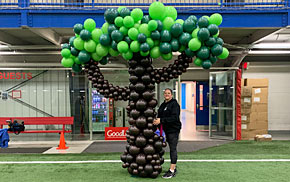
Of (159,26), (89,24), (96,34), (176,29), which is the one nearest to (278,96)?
(176,29)

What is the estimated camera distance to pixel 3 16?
19.4 ft

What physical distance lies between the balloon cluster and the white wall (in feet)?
21.6

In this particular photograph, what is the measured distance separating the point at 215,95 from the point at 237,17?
374cm

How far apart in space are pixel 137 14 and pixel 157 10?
1.13 feet

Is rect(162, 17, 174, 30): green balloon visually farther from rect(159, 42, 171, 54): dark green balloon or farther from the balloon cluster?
rect(159, 42, 171, 54): dark green balloon

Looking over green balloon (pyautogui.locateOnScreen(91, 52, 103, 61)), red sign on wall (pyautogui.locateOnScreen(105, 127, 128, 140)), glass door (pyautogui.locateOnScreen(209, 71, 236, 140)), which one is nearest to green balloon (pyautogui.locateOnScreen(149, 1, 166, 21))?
green balloon (pyautogui.locateOnScreen(91, 52, 103, 61))

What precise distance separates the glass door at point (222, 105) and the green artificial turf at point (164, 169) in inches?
90.3

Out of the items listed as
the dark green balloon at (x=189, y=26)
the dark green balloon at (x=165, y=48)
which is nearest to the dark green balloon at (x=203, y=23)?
the dark green balloon at (x=189, y=26)

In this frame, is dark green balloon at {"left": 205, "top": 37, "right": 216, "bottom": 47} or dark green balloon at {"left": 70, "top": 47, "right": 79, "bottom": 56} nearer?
dark green balloon at {"left": 205, "top": 37, "right": 216, "bottom": 47}

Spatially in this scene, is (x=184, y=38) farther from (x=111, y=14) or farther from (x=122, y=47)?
(x=111, y=14)

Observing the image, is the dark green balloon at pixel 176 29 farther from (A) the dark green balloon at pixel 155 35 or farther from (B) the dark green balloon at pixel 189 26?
(A) the dark green balloon at pixel 155 35

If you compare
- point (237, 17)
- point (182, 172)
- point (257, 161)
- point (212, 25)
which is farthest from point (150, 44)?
point (257, 161)

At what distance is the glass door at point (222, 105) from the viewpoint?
8727mm

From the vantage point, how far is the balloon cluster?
411 centimetres
